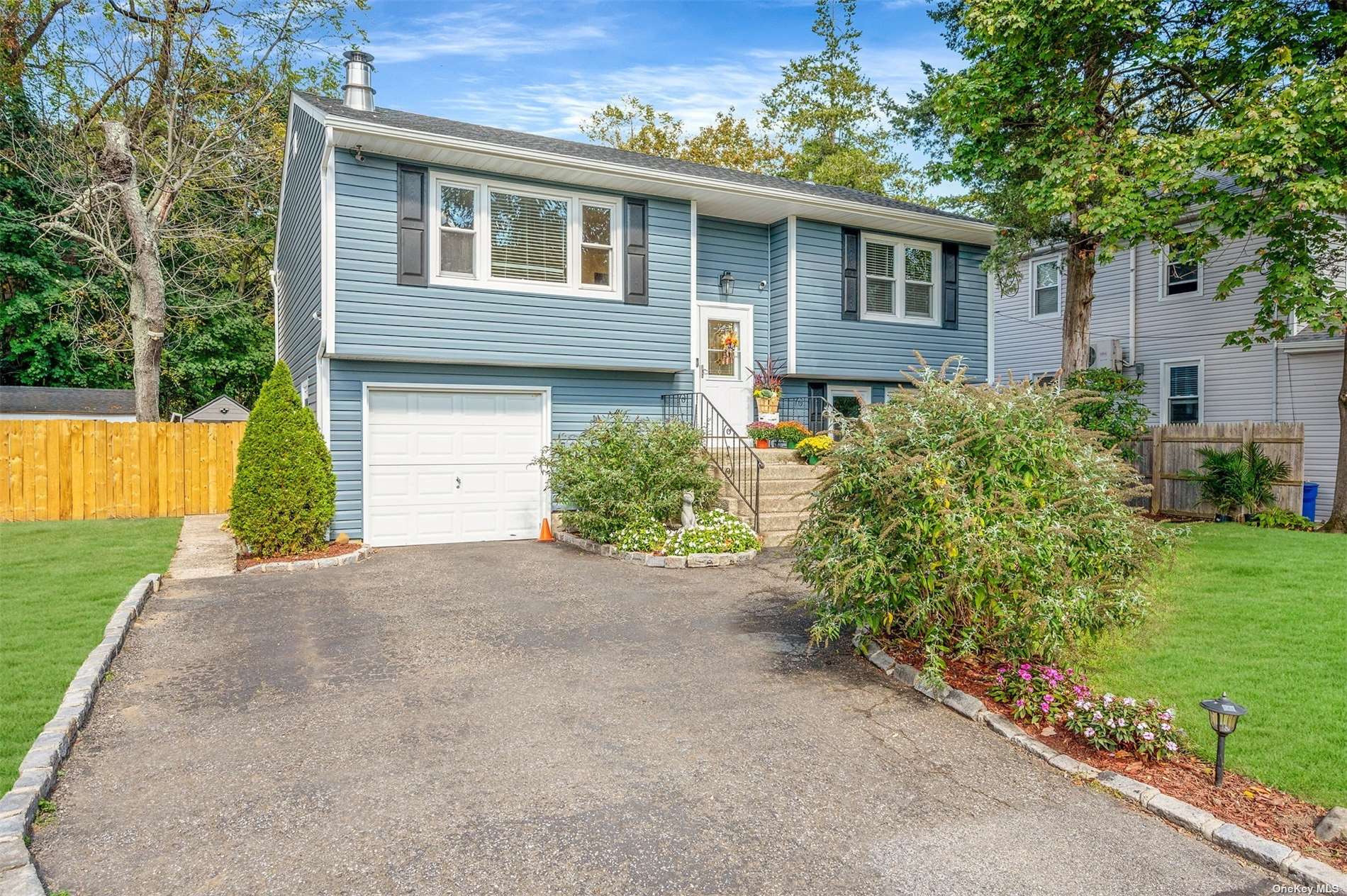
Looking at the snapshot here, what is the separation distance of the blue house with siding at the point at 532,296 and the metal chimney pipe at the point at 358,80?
0.16 feet

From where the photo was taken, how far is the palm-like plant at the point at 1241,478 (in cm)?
1225

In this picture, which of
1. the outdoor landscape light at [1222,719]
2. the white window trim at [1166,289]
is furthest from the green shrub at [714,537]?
the white window trim at [1166,289]

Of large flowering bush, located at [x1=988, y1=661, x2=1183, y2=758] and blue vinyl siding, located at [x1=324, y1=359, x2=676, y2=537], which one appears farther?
blue vinyl siding, located at [x1=324, y1=359, x2=676, y2=537]

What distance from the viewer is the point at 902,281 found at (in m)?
13.5

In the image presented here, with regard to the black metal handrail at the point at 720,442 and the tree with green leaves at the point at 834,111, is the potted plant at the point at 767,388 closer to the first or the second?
the black metal handrail at the point at 720,442

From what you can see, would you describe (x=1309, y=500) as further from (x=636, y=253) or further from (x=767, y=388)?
(x=636, y=253)

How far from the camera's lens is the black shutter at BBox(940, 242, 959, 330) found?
1379 cm

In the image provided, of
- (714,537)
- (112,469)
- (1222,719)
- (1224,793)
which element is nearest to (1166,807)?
(1224,793)

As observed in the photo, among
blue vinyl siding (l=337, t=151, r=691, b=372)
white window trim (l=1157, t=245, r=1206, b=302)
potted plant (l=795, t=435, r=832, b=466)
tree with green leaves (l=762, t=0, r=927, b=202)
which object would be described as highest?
tree with green leaves (l=762, t=0, r=927, b=202)

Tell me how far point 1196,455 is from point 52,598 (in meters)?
15.7

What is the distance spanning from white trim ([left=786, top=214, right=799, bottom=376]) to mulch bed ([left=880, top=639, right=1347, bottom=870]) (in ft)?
28.0

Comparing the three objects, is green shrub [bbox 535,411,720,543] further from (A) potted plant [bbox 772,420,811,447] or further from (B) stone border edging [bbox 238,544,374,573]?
(B) stone border edging [bbox 238,544,374,573]

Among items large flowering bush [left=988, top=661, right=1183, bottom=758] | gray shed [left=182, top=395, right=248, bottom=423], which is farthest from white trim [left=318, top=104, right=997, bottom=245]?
gray shed [left=182, top=395, right=248, bottom=423]

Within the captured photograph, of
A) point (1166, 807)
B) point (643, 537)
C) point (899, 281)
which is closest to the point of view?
point (1166, 807)
